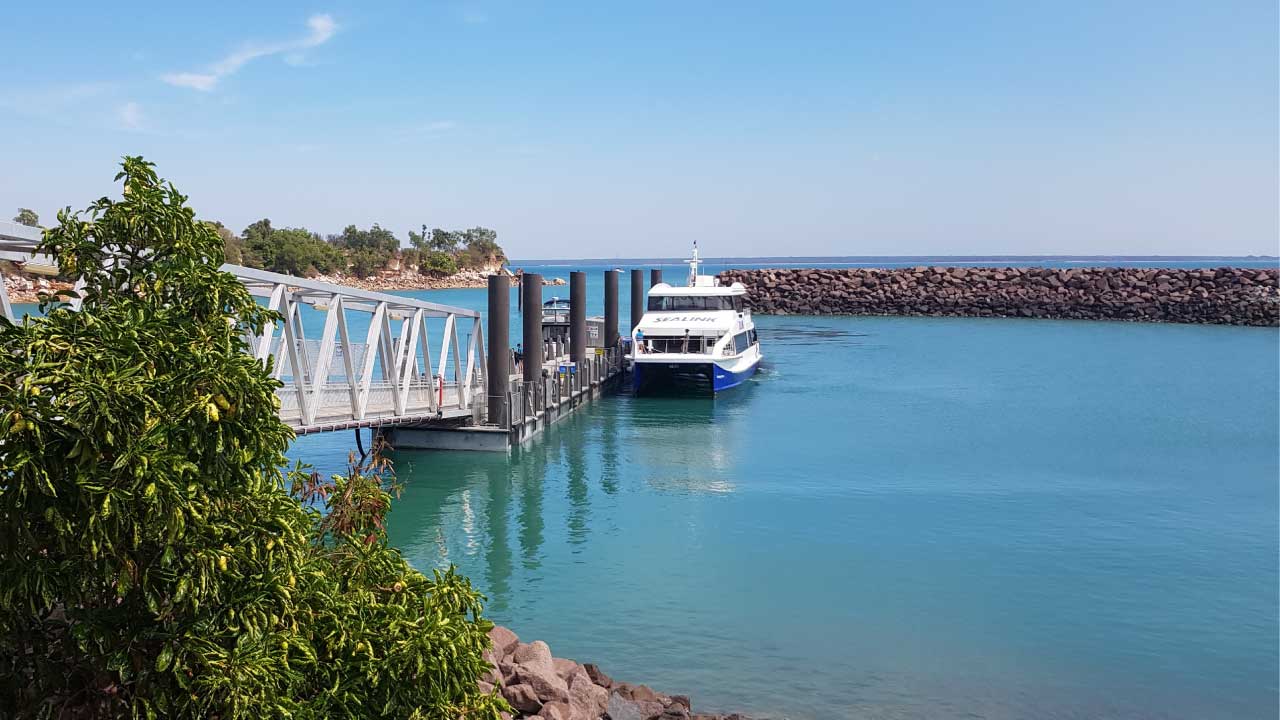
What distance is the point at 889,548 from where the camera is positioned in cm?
1988

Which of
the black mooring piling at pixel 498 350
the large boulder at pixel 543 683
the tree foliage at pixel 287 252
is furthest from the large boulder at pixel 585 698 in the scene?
the tree foliage at pixel 287 252

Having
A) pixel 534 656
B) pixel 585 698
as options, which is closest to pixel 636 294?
pixel 534 656

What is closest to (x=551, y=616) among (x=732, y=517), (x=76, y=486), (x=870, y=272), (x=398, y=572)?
(x=732, y=517)

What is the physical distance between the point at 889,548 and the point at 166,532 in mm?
16356

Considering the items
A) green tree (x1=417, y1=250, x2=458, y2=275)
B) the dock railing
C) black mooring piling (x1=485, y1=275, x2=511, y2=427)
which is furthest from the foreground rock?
green tree (x1=417, y1=250, x2=458, y2=275)

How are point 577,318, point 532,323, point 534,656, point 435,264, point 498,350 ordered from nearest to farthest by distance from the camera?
point 534,656, point 498,350, point 532,323, point 577,318, point 435,264

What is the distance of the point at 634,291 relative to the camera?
47.4m

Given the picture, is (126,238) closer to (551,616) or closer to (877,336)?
(551,616)

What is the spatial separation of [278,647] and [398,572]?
3.90ft

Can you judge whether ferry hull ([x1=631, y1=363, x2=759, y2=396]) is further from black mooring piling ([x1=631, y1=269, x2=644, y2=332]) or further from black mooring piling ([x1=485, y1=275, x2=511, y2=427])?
black mooring piling ([x1=485, y1=275, x2=511, y2=427])

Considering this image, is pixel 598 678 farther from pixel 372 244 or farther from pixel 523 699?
pixel 372 244

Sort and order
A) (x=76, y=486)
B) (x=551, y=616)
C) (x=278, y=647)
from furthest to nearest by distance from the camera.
A: (x=551, y=616)
(x=278, y=647)
(x=76, y=486)

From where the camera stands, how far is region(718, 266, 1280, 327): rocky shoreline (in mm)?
80625

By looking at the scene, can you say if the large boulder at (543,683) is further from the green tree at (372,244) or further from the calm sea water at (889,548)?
the green tree at (372,244)
